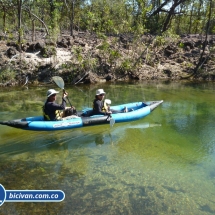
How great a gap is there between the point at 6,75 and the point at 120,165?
382 inches

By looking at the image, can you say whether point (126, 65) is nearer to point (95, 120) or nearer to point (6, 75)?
point (6, 75)

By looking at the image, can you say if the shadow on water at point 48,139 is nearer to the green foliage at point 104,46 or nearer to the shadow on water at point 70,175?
the shadow on water at point 70,175

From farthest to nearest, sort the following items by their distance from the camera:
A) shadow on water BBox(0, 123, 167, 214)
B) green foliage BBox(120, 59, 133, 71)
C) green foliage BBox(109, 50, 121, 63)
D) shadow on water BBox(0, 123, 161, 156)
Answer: green foliage BBox(120, 59, 133, 71), green foliage BBox(109, 50, 121, 63), shadow on water BBox(0, 123, 161, 156), shadow on water BBox(0, 123, 167, 214)

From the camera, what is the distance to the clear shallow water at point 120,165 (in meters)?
4.20

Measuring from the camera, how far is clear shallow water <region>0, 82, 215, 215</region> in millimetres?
4199

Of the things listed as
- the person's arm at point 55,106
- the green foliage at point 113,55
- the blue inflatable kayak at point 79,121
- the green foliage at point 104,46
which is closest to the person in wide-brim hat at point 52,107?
the person's arm at point 55,106

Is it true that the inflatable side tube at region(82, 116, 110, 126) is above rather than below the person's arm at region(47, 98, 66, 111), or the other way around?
below

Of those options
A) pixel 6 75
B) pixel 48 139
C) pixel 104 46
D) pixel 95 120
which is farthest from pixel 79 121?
pixel 104 46

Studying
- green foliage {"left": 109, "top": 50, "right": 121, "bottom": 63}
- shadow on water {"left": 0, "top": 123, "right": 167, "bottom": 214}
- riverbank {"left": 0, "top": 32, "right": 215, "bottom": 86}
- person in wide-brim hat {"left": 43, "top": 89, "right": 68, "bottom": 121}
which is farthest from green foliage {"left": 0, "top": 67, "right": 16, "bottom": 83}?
person in wide-brim hat {"left": 43, "top": 89, "right": 68, "bottom": 121}

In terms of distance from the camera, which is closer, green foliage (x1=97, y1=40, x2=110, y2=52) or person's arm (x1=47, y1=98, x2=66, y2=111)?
person's arm (x1=47, y1=98, x2=66, y2=111)

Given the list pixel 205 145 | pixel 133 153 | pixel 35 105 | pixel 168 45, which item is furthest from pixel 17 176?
pixel 168 45

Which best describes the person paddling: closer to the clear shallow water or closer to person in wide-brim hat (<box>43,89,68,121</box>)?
person in wide-brim hat (<box>43,89,68,121</box>)

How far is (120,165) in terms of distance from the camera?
546cm

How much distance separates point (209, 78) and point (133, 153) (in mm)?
12291
